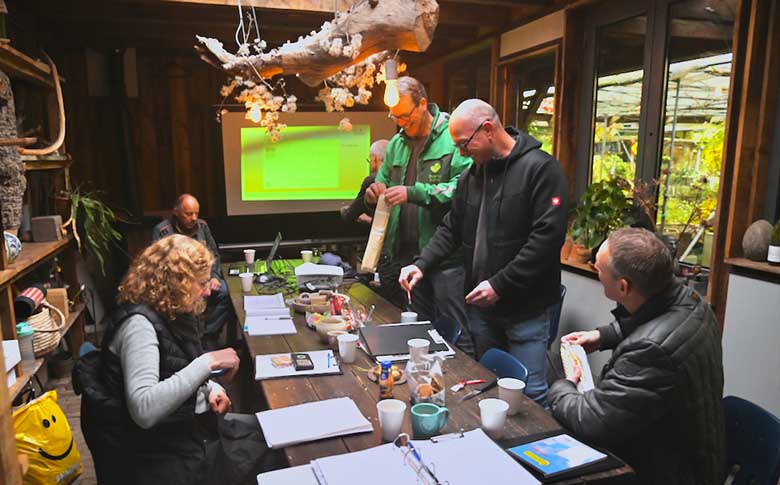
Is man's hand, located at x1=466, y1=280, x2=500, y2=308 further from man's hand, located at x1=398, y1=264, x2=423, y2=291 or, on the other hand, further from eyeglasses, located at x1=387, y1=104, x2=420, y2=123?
eyeglasses, located at x1=387, y1=104, x2=420, y2=123

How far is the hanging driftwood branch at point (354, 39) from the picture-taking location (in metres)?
1.64

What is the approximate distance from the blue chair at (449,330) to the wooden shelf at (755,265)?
4.29ft

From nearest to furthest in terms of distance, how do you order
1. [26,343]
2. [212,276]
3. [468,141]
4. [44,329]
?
[468,141]
[26,343]
[44,329]
[212,276]

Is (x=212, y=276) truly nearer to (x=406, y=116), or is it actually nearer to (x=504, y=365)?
(x=406, y=116)

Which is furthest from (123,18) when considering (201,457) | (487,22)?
(201,457)

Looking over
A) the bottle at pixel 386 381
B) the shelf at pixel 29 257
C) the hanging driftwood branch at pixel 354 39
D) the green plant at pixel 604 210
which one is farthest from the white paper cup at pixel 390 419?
the green plant at pixel 604 210

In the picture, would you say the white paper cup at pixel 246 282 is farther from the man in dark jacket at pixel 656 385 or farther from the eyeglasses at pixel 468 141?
the man in dark jacket at pixel 656 385

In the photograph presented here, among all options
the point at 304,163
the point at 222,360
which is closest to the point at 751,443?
the point at 222,360

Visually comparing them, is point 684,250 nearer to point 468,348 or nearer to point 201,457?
point 468,348

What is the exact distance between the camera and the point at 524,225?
2.32m

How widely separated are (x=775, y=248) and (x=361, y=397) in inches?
75.6

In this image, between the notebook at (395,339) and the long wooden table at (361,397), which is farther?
the notebook at (395,339)

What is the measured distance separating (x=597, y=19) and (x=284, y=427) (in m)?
3.19

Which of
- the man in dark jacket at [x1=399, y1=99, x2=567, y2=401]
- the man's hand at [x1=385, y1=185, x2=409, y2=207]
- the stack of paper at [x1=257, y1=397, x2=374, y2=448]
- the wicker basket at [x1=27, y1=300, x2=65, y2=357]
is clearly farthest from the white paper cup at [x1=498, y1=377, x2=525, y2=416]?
the wicker basket at [x1=27, y1=300, x2=65, y2=357]
